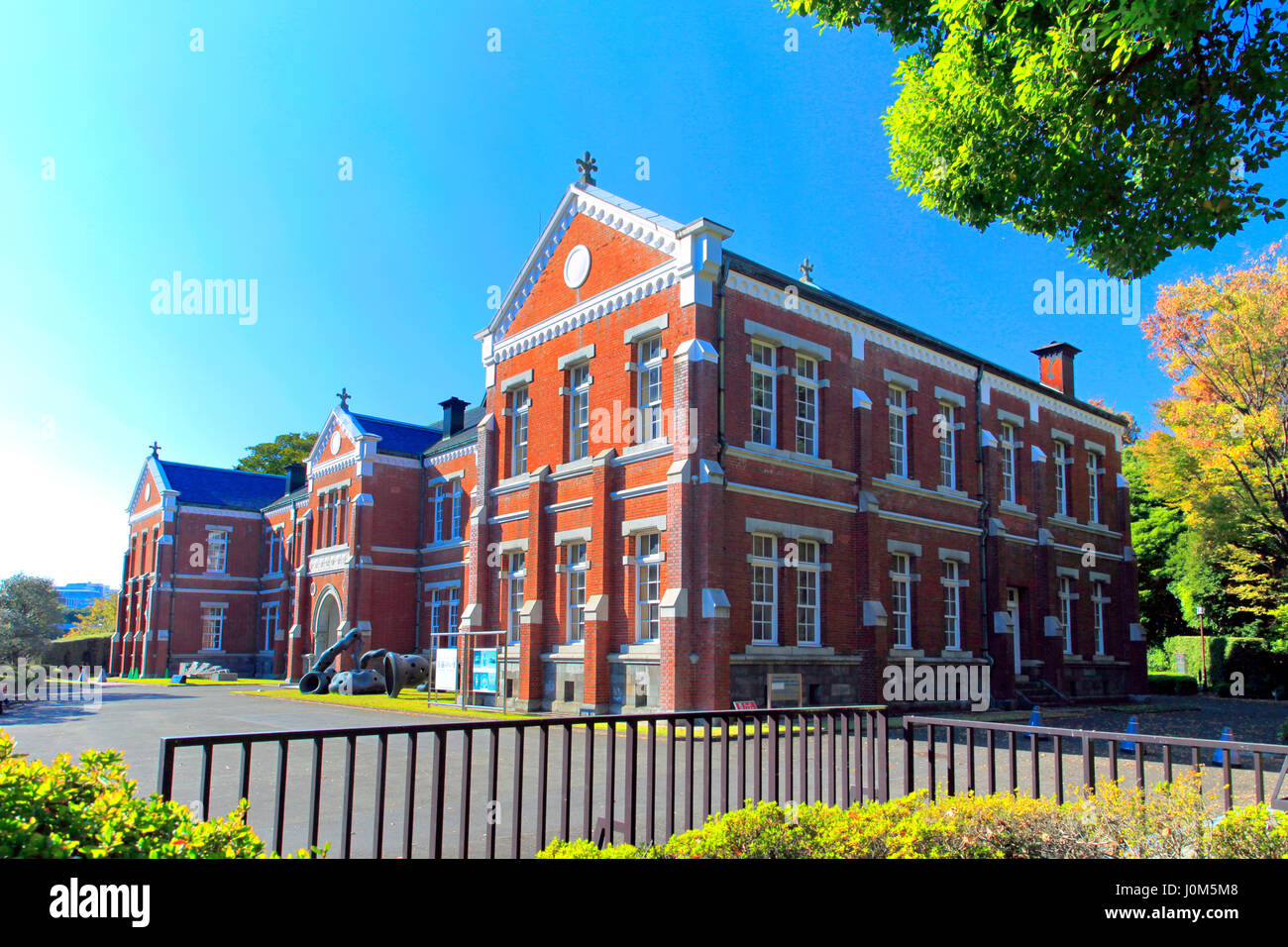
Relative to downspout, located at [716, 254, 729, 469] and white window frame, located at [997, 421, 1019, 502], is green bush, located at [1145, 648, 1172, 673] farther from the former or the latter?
downspout, located at [716, 254, 729, 469]

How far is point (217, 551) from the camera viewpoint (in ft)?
171

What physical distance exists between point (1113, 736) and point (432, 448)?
1383 inches

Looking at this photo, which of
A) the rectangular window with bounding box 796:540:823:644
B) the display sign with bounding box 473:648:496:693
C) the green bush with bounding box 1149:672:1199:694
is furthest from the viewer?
the green bush with bounding box 1149:672:1199:694

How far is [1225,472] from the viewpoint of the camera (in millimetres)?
29547

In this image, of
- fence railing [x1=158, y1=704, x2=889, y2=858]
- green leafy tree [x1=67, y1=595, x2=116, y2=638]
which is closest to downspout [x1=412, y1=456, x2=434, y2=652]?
fence railing [x1=158, y1=704, x2=889, y2=858]

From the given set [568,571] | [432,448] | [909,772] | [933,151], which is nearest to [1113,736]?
[909,772]

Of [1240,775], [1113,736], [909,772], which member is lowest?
[1240,775]

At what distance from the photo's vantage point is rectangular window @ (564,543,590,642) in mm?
21719

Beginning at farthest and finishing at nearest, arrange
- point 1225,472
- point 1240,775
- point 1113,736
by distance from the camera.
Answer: point 1225,472, point 1240,775, point 1113,736

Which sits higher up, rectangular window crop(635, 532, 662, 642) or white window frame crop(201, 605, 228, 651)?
rectangular window crop(635, 532, 662, 642)

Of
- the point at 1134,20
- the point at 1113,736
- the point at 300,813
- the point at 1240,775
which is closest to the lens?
the point at 1113,736

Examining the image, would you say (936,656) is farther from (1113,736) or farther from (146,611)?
(146,611)

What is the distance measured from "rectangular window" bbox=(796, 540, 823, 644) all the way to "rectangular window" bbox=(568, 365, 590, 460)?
19.6ft

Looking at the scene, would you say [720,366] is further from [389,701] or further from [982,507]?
[389,701]
